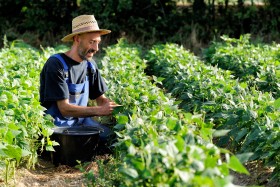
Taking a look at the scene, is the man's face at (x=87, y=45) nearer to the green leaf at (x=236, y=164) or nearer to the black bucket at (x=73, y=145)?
the black bucket at (x=73, y=145)

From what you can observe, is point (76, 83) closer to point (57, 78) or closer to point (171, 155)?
point (57, 78)

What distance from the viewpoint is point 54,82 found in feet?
17.6

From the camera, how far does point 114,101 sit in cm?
558

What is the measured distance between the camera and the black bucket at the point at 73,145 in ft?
17.0

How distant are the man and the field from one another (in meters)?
0.15

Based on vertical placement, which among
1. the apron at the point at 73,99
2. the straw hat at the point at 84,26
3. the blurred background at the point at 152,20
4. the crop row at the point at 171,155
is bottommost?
the blurred background at the point at 152,20

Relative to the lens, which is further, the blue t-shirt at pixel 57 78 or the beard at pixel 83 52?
the beard at pixel 83 52

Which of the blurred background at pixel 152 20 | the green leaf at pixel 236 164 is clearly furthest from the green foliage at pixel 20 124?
the blurred background at pixel 152 20

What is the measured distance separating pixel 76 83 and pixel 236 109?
62.4 inches

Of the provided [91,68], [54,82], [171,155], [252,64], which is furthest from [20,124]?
[252,64]

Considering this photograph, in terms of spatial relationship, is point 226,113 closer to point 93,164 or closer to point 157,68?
point 93,164

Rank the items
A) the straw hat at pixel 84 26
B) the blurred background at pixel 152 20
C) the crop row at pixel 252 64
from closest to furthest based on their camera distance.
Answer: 1. the straw hat at pixel 84 26
2. the crop row at pixel 252 64
3. the blurred background at pixel 152 20

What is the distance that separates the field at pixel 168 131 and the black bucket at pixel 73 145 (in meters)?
0.09

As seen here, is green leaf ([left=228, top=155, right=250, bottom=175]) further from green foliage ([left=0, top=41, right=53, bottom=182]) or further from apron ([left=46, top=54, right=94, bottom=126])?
apron ([left=46, top=54, right=94, bottom=126])
